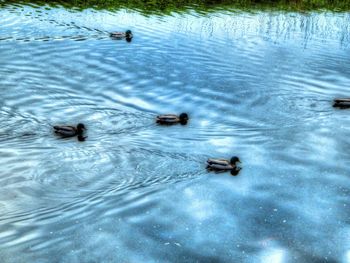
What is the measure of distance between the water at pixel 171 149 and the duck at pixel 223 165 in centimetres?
20

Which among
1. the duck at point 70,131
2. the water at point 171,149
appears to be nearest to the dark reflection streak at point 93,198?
the water at point 171,149

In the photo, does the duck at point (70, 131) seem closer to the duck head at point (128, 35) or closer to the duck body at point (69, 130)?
the duck body at point (69, 130)

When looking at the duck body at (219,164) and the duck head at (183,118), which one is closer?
the duck body at (219,164)

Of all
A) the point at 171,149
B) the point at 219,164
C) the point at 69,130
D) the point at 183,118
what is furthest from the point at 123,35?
the point at 219,164

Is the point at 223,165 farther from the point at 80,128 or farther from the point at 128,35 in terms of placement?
the point at 128,35

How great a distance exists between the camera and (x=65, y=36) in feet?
74.1

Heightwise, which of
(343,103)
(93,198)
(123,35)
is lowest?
(93,198)

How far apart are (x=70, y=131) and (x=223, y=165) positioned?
12.9 feet

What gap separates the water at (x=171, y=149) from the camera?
922 centimetres

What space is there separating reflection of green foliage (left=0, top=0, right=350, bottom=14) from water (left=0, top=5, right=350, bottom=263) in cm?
700

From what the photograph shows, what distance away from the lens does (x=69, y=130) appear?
1265cm

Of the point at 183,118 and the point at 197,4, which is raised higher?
the point at 197,4

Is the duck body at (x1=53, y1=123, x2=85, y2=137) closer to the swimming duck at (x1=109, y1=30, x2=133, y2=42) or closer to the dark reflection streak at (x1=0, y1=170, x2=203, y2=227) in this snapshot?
the dark reflection streak at (x1=0, y1=170, x2=203, y2=227)

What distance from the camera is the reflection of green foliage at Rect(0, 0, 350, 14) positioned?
3003cm
